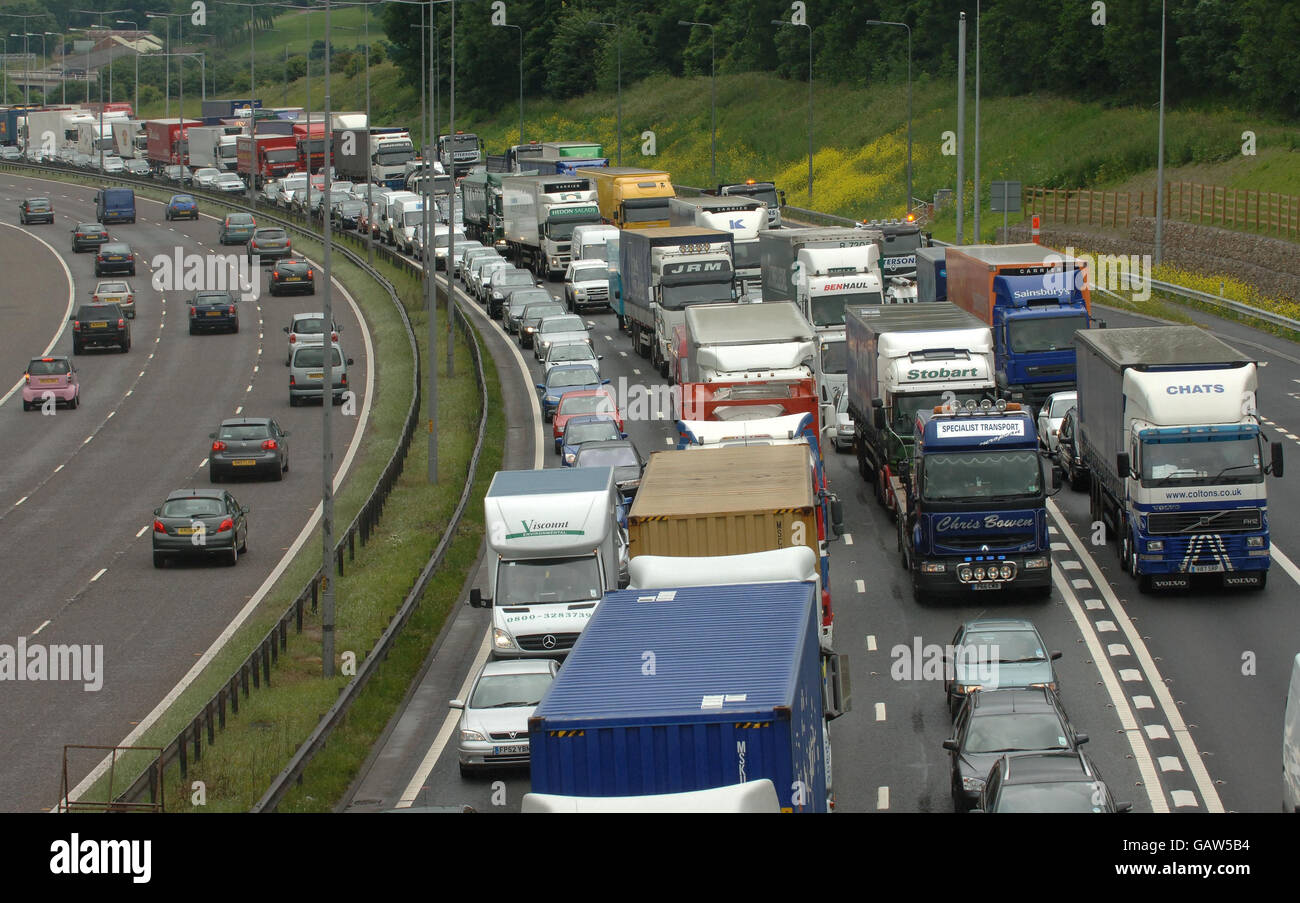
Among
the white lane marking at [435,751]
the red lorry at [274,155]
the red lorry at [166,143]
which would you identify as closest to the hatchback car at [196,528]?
the white lane marking at [435,751]

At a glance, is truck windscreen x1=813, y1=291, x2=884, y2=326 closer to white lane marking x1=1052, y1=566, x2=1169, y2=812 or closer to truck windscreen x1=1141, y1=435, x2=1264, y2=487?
white lane marking x1=1052, y1=566, x2=1169, y2=812

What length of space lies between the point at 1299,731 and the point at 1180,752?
24.0 ft

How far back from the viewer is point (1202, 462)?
28406mm

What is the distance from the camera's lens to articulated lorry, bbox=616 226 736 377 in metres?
50.9

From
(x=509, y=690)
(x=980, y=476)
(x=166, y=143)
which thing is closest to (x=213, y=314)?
(x=980, y=476)

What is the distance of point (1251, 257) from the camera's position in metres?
59.5

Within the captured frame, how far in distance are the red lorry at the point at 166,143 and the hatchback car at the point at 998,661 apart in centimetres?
11329

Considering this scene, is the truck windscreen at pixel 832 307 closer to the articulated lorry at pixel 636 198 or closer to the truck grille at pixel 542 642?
the articulated lorry at pixel 636 198

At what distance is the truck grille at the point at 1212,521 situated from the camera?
92.8ft

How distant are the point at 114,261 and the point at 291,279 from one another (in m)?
11.3

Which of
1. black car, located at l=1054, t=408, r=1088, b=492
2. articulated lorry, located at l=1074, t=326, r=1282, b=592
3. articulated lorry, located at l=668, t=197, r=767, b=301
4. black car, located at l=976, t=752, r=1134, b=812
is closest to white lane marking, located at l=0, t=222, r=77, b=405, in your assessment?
articulated lorry, located at l=668, t=197, r=767, b=301
